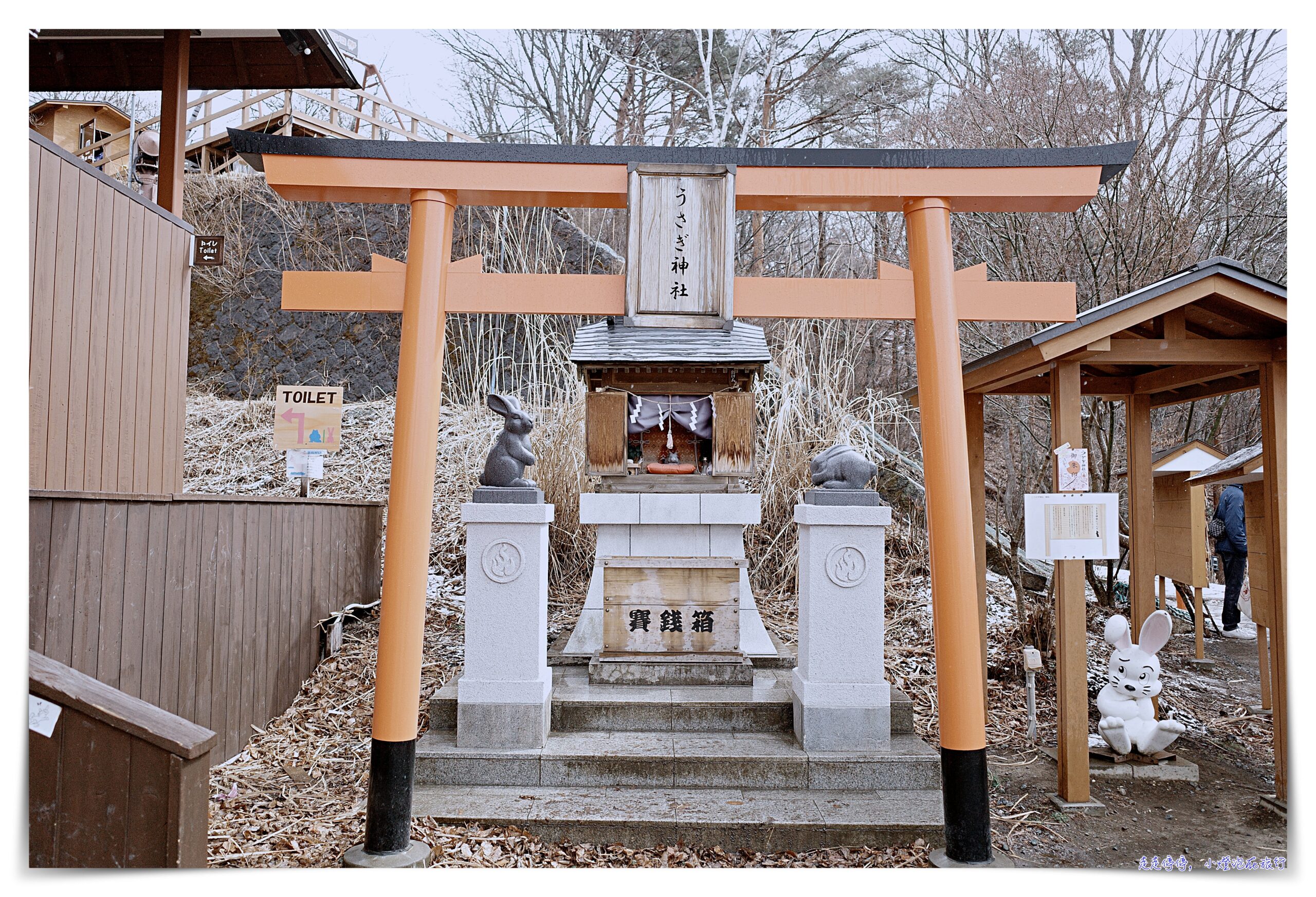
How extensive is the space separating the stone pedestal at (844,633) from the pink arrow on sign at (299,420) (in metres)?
3.82

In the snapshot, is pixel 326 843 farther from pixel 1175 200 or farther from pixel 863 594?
pixel 1175 200

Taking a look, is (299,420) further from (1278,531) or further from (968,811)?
(1278,531)

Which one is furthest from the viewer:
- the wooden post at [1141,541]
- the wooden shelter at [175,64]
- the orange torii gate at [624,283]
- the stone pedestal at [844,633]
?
the wooden shelter at [175,64]

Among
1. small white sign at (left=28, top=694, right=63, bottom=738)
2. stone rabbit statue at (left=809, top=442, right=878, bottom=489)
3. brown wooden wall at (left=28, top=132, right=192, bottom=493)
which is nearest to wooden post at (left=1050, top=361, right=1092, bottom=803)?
stone rabbit statue at (left=809, top=442, right=878, bottom=489)

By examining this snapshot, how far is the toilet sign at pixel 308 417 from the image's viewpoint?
5.75 m

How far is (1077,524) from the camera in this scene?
13.9 feet

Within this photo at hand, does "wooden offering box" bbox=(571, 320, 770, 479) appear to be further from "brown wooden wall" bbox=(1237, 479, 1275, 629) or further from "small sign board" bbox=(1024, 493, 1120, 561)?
"brown wooden wall" bbox=(1237, 479, 1275, 629)

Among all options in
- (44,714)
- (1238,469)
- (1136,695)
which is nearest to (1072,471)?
(1136,695)

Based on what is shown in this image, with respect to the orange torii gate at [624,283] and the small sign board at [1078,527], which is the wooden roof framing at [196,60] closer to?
the orange torii gate at [624,283]

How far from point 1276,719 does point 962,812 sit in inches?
92.5

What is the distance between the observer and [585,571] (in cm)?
802

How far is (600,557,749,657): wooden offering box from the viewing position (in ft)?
17.5

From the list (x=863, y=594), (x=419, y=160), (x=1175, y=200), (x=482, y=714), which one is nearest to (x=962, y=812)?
(x=863, y=594)

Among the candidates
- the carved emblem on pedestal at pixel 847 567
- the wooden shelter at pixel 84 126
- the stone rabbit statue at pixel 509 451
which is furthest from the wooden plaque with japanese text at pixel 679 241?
the wooden shelter at pixel 84 126
